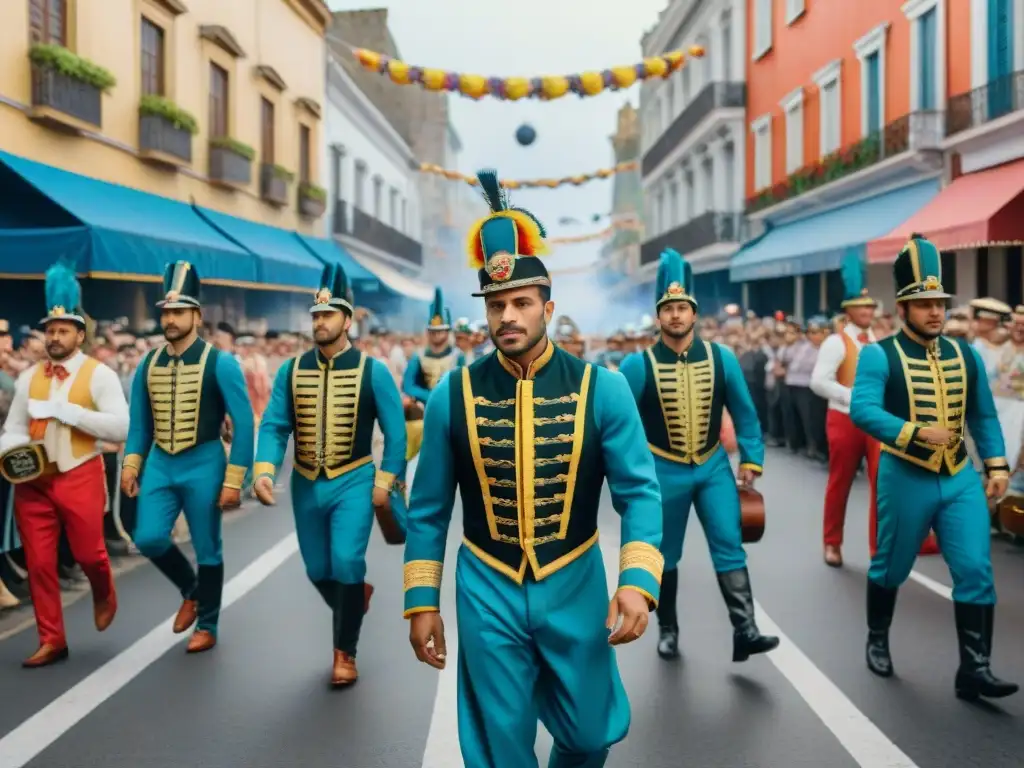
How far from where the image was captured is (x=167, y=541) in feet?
21.8

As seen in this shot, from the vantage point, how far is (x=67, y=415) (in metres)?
6.53

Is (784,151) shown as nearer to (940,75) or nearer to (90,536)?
(940,75)

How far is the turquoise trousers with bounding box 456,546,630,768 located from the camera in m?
3.55

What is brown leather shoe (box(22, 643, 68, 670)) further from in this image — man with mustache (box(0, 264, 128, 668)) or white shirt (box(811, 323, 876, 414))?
white shirt (box(811, 323, 876, 414))

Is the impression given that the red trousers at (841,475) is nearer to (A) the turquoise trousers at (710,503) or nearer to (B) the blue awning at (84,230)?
(A) the turquoise trousers at (710,503)

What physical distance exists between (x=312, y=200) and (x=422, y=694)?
80.1 ft

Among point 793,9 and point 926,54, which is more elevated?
point 793,9

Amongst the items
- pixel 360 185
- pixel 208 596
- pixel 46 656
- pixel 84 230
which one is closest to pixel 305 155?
pixel 360 185

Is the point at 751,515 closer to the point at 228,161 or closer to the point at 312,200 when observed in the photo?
the point at 228,161

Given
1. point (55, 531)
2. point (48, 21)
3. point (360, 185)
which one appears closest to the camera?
point (55, 531)

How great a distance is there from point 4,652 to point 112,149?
41.0 ft

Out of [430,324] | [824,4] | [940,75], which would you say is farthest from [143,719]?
[824,4]

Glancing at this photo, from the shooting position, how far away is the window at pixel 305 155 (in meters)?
29.5

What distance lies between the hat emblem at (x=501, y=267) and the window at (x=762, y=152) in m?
29.4
